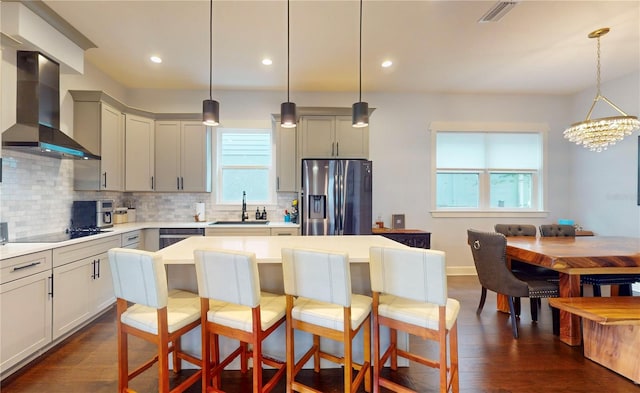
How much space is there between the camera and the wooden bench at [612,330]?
75.9 inches

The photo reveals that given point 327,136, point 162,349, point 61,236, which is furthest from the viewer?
point 327,136

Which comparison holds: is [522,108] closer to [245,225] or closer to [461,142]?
[461,142]

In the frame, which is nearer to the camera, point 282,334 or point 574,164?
point 282,334

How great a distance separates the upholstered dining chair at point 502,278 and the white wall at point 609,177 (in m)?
2.48

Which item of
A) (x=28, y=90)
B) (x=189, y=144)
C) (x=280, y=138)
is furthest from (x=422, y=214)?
(x=28, y=90)

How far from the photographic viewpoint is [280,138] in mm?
4102

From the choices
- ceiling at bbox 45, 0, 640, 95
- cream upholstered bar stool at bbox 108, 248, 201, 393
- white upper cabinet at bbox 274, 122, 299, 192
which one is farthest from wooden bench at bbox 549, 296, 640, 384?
white upper cabinet at bbox 274, 122, 299, 192

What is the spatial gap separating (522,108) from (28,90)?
6283 mm

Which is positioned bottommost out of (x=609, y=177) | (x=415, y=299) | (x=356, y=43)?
(x=415, y=299)

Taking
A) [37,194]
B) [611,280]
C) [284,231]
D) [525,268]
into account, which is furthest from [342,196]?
[37,194]

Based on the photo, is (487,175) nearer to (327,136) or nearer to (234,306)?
(327,136)

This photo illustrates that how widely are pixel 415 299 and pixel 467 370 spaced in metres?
1.07

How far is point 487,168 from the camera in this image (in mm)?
4672

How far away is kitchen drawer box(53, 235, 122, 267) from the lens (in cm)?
236
